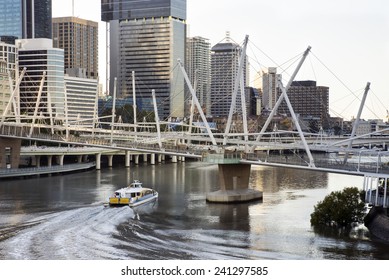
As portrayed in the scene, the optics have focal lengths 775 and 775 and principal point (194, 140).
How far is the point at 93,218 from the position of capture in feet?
43.8

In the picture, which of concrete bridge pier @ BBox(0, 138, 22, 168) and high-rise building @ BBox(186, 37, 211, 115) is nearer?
concrete bridge pier @ BBox(0, 138, 22, 168)

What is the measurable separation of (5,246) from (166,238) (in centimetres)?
233

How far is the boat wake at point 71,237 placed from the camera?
10.1m

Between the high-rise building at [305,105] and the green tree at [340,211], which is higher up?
the high-rise building at [305,105]

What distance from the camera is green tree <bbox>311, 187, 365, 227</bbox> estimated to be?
12344 millimetres

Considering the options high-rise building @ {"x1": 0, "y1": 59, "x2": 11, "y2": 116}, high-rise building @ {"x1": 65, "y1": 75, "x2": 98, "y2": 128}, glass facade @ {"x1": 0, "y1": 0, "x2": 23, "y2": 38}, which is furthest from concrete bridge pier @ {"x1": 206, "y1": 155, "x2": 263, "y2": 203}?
glass facade @ {"x1": 0, "y1": 0, "x2": 23, "y2": 38}

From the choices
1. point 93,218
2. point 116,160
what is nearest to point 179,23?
point 116,160

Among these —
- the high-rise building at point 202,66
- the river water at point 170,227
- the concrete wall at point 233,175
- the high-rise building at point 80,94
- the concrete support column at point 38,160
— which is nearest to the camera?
the river water at point 170,227

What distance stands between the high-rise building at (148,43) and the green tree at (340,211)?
11.7 meters

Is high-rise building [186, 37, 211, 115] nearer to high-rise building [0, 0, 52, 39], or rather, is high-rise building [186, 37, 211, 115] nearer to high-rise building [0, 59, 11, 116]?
high-rise building [0, 0, 52, 39]

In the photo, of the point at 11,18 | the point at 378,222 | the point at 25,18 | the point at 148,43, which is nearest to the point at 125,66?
the point at 148,43

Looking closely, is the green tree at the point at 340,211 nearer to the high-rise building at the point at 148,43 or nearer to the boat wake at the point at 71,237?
the boat wake at the point at 71,237

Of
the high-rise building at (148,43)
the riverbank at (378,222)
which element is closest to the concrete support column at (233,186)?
the riverbank at (378,222)

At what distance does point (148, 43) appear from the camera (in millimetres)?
33625
